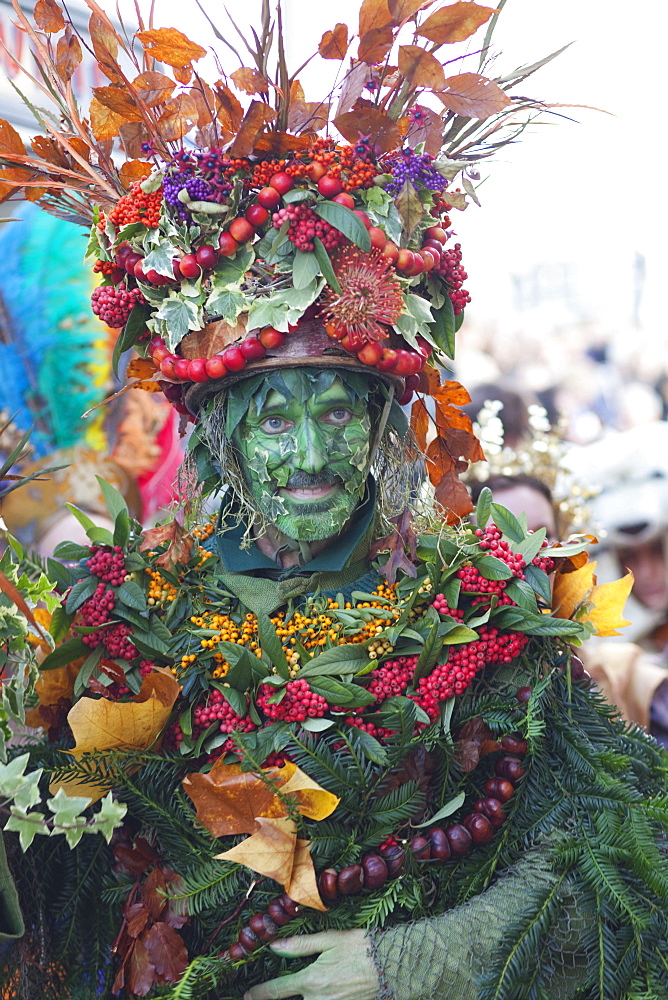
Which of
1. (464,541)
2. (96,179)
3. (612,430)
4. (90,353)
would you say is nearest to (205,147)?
(96,179)

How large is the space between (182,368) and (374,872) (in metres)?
0.80

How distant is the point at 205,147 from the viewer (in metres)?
1.43

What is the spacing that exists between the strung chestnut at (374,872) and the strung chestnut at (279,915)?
11 cm

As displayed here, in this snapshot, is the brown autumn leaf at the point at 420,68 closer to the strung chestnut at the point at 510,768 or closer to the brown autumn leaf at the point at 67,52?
the brown autumn leaf at the point at 67,52

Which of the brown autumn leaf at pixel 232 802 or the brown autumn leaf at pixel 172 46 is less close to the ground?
the brown autumn leaf at pixel 172 46

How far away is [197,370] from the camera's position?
1.43m

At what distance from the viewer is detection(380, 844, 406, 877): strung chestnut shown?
126 centimetres

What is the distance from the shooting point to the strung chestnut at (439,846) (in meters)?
1.27

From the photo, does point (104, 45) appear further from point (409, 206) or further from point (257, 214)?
point (409, 206)

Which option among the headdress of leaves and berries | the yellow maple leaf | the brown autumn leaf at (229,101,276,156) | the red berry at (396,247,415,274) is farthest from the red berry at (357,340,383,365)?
the yellow maple leaf

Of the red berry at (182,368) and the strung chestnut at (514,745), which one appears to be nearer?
the strung chestnut at (514,745)

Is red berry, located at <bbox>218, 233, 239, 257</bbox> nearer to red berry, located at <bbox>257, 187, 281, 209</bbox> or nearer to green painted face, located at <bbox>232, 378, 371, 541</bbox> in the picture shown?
red berry, located at <bbox>257, 187, 281, 209</bbox>

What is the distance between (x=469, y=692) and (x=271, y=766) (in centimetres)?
32

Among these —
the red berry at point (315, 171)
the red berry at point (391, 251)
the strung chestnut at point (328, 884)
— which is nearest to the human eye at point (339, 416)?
the red berry at point (391, 251)
